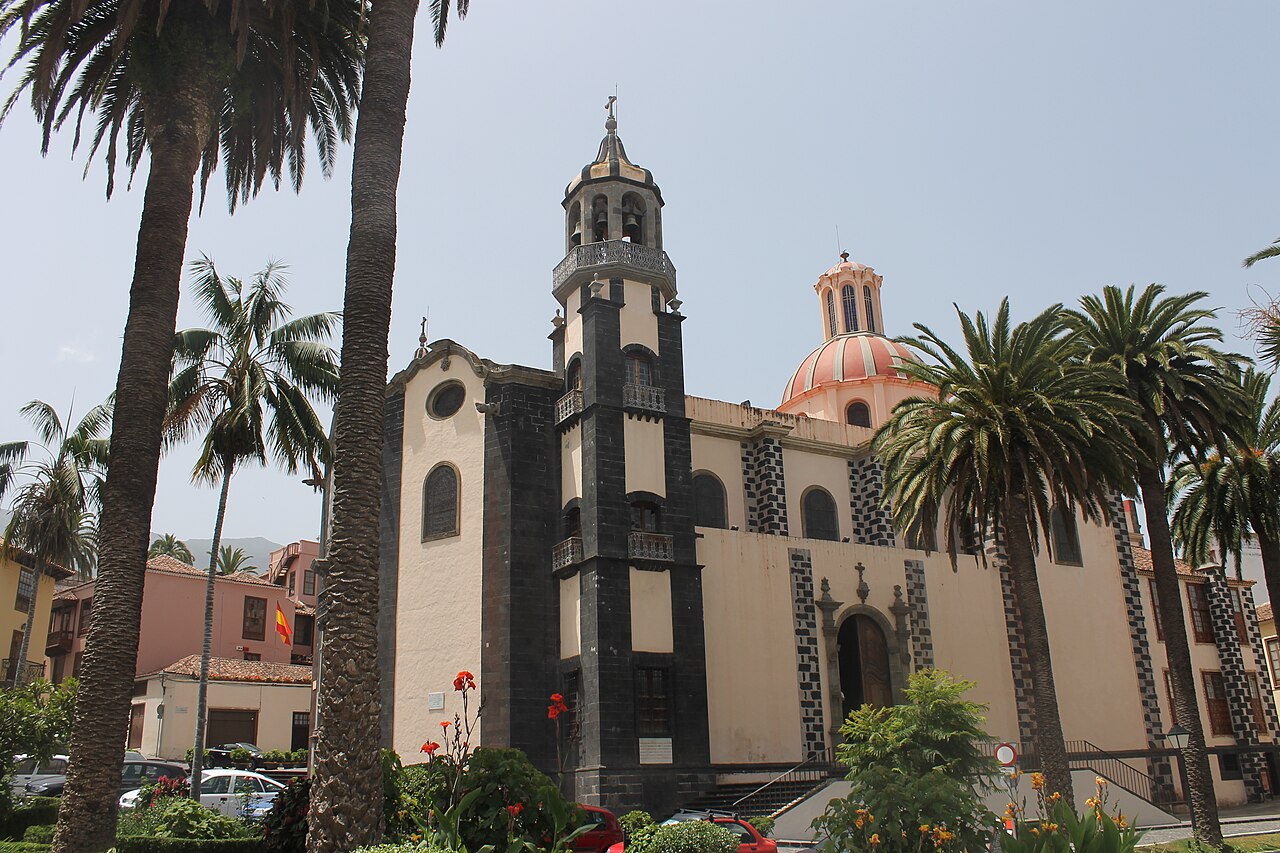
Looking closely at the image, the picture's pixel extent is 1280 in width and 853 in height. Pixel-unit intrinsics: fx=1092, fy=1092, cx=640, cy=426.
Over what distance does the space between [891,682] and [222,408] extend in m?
20.6

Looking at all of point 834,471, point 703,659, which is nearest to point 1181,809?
point 834,471

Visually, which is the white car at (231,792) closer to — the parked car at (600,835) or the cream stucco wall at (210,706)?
the parked car at (600,835)

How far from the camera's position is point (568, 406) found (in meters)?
30.1

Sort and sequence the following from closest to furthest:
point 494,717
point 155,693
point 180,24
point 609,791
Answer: point 180,24 → point 609,791 → point 494,717 → point 155,693

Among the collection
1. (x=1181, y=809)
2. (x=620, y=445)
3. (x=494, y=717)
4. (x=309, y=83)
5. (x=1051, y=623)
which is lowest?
(x=1181, y=809)

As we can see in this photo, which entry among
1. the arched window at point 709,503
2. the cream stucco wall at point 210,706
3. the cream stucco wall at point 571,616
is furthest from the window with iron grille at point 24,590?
the arched window at point 709,503

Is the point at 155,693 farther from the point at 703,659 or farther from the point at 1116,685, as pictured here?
the point at 1116,685

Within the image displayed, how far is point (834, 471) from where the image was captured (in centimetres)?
3628

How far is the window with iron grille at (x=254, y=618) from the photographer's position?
50.2 metres

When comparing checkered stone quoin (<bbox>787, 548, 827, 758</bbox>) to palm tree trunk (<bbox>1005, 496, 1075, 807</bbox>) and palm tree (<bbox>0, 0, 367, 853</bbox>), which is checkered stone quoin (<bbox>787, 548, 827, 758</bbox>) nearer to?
palm tree trunk (<bbox>1005, 496, 1075, 807</bbox>)

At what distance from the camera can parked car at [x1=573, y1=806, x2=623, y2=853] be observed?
20.1 m

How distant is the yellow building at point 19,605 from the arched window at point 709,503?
24488mm

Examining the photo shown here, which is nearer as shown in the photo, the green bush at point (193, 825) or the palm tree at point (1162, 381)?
the green bush at point (193, 825)

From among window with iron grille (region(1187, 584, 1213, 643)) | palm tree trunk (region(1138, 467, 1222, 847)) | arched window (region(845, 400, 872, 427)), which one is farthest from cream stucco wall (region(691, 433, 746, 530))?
window with iron grille (region(1187, 584, 1213, 643))
